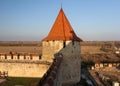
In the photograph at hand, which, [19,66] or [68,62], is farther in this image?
[19,66]

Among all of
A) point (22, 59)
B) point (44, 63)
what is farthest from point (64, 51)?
point (22, 59)

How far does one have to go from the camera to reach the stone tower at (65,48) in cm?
2075

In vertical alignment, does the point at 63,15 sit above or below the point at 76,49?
above

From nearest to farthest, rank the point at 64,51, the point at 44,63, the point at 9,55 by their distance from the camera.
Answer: the point at 64,51 < the point at 44,63 < the point at 9,55

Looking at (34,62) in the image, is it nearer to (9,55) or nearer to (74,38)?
(9,55)

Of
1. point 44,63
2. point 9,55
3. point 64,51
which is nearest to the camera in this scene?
point 64,51

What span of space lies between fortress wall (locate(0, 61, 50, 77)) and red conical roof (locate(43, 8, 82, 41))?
111 inches

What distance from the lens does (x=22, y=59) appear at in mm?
23484

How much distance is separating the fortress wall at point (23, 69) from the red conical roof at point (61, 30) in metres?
2.81


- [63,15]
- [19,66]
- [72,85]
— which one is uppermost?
[63,15]

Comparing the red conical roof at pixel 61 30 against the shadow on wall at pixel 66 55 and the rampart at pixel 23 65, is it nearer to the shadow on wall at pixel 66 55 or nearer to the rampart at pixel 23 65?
the shadow on wall at pixel 66 55

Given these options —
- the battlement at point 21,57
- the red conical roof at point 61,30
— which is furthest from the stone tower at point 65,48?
the battlement at point 21,57

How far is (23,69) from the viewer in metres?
23.0

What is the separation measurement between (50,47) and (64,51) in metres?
1.32
